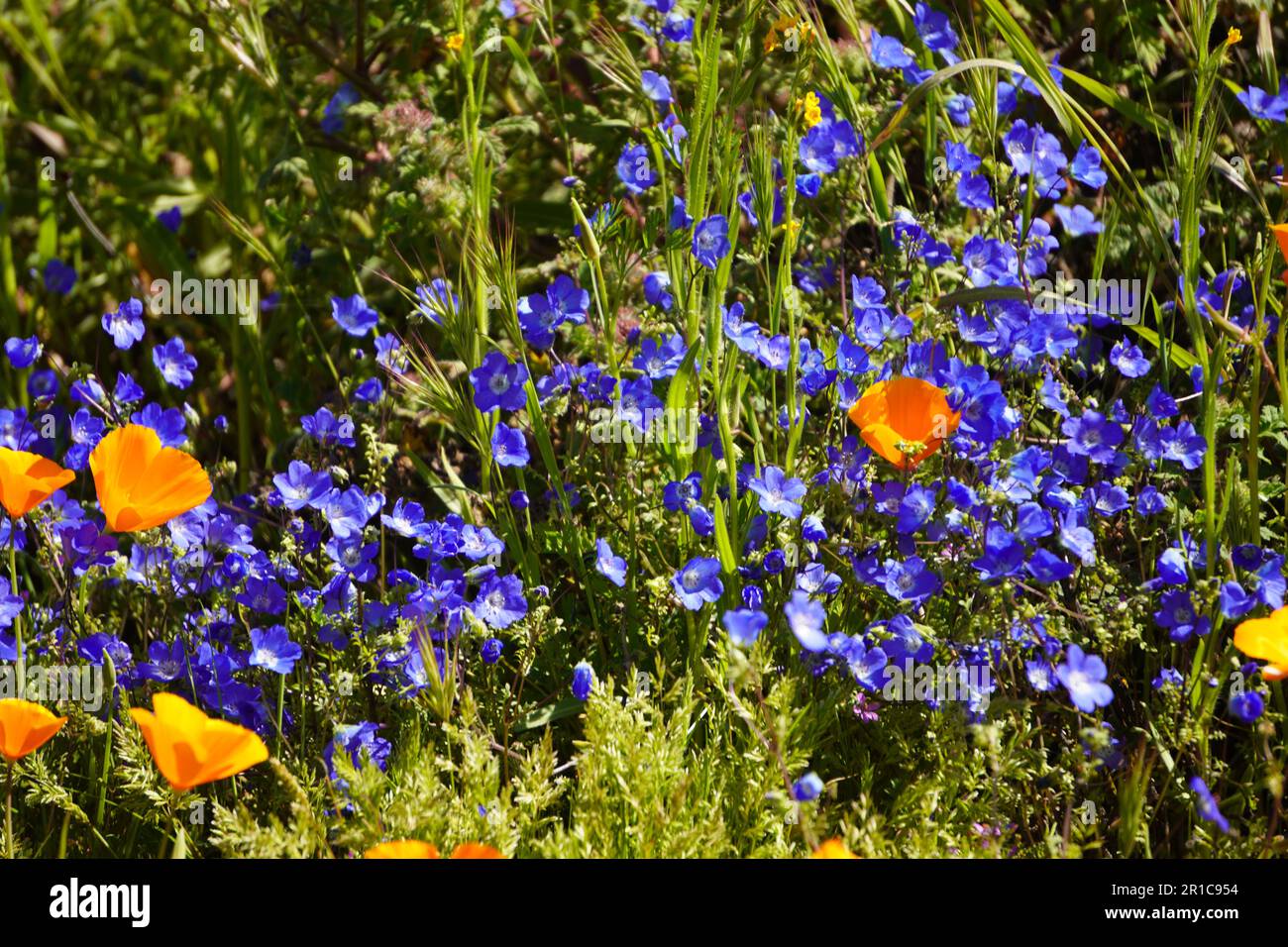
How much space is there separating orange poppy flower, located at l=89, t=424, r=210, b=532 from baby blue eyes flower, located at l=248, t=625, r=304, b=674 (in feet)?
0.89

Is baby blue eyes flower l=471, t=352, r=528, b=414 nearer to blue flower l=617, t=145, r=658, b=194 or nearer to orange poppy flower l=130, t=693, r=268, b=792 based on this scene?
blue flower l=617, t=145, r=658, b=194

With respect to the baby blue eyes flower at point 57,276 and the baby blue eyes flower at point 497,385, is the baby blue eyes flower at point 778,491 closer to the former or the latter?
the baby blue eyes flower at point 497,385

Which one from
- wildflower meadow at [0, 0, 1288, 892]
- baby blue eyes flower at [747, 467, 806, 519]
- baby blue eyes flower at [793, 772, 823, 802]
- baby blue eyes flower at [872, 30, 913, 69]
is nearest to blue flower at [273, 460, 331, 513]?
wildflower meadow at [0, 0, 1288, 892]

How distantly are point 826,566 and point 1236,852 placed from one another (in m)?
0.78

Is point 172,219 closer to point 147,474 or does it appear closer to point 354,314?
point 354,314

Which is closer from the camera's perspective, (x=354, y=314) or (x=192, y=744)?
(x=192, y=744)

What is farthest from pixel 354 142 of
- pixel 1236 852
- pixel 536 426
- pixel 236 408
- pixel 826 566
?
pixel 1236 852

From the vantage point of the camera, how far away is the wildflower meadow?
1.87 metres

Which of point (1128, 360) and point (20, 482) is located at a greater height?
point (1128, 360)

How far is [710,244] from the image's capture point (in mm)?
2189

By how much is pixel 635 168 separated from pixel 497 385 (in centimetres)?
57

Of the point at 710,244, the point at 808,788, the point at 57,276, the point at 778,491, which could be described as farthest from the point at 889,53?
the point at 57,276

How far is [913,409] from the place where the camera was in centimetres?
204
